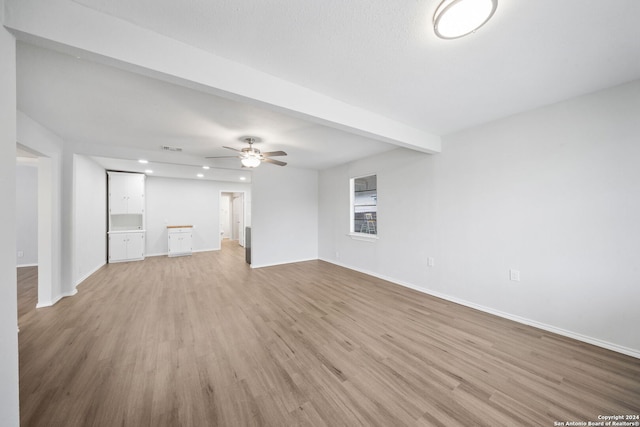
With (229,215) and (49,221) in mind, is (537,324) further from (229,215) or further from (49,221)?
(229,215)

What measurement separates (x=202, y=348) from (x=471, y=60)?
3473 mm

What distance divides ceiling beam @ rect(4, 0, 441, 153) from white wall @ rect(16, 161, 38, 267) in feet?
21.2

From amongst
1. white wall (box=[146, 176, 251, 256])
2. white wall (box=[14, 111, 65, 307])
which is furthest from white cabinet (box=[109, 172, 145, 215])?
white wall (box=[14, 111, 65, 307])

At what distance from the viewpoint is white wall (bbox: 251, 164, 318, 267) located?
208 inches

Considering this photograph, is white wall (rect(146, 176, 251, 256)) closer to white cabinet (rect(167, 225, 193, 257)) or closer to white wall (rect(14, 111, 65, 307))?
white cabinet (rect(167, 225, 193, 257))

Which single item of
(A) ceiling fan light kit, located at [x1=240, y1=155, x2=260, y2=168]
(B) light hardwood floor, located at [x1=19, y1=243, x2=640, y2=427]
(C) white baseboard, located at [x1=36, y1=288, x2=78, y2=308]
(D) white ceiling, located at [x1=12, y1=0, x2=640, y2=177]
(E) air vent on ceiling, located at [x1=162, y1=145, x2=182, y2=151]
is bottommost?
(B) light hardwood floor, located at [x1=19, y1=243, x2=640, y2=427]

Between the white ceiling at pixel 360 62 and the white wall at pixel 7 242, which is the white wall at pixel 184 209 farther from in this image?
the white wall at pixel 7 242

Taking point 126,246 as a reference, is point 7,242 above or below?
Answer: above

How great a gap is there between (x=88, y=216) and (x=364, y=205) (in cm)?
586

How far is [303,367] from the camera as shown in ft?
6.05

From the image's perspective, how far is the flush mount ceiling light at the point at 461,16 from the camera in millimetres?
1149

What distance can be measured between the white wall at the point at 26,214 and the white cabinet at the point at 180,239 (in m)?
2.70

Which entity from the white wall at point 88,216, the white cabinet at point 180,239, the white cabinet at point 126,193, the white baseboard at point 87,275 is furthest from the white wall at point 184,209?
the white baseboard at point 87,275

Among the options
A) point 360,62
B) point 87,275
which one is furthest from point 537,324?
point 87,275
